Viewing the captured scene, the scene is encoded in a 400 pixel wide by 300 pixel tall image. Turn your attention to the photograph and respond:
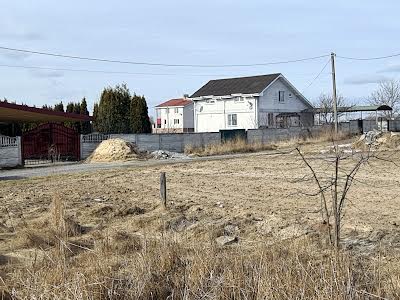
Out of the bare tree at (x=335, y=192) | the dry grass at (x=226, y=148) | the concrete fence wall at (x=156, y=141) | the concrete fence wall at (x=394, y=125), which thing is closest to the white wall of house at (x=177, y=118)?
the concrete fence wall at (x=394, y=125)

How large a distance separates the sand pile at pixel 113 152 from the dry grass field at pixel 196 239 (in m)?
9.80

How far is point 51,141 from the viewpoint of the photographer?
1244 inches

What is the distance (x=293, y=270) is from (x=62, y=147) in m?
28.4

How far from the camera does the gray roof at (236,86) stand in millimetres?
54531

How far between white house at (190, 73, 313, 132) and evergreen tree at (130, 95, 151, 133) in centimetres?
1337

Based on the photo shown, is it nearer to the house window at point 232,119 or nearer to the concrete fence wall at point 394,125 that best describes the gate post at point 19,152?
the house window at point 232,119

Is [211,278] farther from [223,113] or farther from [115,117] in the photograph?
[223,113]

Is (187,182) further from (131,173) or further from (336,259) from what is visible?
(336,259)

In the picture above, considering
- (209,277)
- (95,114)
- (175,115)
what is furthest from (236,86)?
(209,277)

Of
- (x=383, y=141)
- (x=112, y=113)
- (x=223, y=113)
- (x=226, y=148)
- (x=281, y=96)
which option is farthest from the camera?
(x=223, y=113)

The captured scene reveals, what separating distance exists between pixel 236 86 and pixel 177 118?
2405 centimetres

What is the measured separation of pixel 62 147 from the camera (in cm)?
3169

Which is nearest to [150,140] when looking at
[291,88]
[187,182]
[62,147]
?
[62,147]

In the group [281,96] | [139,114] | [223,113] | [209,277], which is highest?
[281,96]
